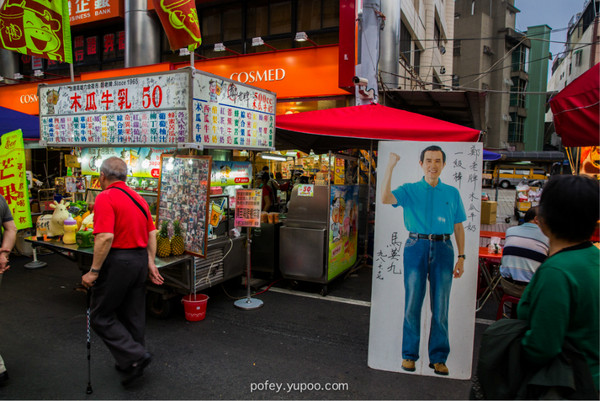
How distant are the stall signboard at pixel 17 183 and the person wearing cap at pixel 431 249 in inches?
167

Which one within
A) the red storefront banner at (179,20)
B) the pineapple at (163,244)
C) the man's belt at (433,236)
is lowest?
the pineapple at (163,244)

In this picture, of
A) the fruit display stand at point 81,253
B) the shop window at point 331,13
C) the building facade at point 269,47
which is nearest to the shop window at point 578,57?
the building facade at point 269,47

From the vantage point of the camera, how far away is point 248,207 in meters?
Result: 5.75

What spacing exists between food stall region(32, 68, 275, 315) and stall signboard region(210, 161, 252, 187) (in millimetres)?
213

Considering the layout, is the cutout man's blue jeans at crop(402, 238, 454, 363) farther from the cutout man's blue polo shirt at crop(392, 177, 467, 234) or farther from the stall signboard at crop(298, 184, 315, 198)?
the stall signboard at crop(298, 184, 315, 198)

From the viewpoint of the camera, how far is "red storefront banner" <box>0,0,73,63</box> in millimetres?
5887

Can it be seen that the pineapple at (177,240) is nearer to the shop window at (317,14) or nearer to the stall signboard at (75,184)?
the stall signboard at (75,184)

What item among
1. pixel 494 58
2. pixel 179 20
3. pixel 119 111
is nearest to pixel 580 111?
pixel 179 20

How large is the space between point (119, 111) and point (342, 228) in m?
3.80

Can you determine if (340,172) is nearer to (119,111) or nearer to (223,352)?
(119,111)

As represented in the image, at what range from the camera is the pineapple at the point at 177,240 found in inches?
201

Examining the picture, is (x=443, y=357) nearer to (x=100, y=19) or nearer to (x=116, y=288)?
(x=116, y=288)

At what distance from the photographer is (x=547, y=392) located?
69.5 inches

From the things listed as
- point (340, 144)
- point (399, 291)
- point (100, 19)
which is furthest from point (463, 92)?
point (100, 19)
